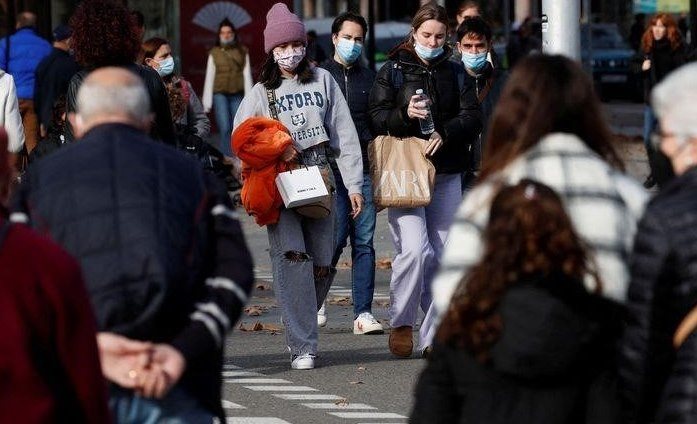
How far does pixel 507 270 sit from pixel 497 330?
0.48 feet

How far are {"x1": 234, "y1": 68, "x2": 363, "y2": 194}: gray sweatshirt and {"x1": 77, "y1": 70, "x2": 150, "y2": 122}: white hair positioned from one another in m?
4.75

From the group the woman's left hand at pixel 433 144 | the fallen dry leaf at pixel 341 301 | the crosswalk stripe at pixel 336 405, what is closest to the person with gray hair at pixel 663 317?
the crosswalk stripe at pixel 336 405

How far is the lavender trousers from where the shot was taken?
997 cm

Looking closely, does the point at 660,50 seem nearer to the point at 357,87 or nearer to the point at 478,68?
the point at 478,68

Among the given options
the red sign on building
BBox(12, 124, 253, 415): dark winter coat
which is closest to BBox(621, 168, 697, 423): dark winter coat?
BBox(12, 124, 253, 415): dark winter coat

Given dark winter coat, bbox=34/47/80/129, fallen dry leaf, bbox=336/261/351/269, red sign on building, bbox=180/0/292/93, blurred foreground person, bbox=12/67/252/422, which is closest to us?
blurred foreground person, bbox=12/67/252/422

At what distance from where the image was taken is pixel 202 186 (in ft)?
15.8

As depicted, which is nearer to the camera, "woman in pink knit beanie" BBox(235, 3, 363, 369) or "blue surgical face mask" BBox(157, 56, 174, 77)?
"woman in pink knit beanie" BBox(235, 3, 363, 369)

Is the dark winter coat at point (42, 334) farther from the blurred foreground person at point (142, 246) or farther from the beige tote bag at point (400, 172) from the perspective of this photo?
the beige tote bag at point (400, 172)

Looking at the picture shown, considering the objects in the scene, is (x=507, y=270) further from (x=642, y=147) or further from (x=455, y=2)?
(x=455, y=2)

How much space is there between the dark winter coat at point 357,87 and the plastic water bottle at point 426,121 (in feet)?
3.75

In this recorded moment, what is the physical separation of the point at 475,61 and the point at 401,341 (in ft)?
6.27

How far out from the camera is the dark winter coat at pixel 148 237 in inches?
181

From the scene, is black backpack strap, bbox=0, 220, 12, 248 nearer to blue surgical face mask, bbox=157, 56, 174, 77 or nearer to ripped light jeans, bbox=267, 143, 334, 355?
ripped light jeans, bbox=267, 143, 334, 355
